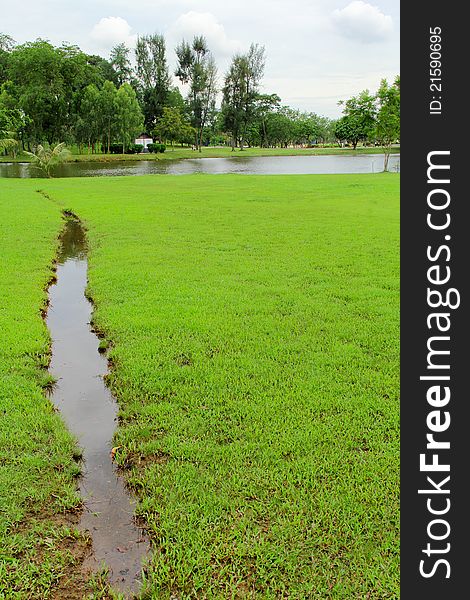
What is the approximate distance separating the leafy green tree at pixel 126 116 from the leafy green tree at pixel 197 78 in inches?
519

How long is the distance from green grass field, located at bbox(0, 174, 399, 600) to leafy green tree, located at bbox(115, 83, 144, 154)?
131 feet

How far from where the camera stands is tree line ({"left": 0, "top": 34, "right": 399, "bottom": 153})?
138ft

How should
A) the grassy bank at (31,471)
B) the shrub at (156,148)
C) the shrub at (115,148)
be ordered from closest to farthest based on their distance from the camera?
1. the grassy bank at (31,471)
2. the shrub at (115,148)
3. the shrub at (156,148)

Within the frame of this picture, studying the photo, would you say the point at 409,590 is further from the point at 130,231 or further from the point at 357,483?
the point at 130,231

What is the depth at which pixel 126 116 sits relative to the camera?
45000 mm

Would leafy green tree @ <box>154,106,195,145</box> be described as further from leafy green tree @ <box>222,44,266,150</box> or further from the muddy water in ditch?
the muddy water in ditch

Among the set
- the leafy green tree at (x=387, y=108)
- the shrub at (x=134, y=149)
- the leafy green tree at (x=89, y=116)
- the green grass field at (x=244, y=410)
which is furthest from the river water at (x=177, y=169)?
the green grass field at (x=244, y=410)

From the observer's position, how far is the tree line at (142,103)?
42031 mm

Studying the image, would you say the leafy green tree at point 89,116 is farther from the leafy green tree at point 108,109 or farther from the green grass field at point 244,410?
the green grass field at point 244,410

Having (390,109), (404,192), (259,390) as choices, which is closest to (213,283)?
(259,390)

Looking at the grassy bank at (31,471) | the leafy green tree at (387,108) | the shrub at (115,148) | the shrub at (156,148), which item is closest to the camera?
the grassy bank at (31,471)

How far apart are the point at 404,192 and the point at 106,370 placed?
3448mm

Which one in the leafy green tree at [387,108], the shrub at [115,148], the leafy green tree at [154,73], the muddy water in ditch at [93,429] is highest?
the leafy green tree at [154,73]

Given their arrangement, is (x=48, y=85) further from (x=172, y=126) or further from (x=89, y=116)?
(x=172, y=126)
